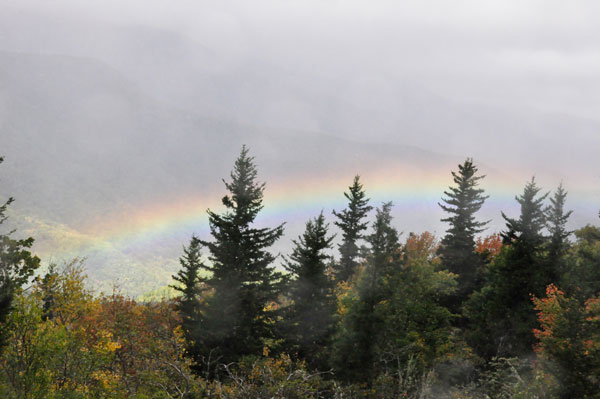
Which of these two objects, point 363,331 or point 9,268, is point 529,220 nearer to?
point 363,331

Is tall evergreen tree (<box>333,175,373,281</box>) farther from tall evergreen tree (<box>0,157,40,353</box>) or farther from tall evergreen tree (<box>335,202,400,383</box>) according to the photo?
tall evergreen tree (<box>0,157,40,353</box>)

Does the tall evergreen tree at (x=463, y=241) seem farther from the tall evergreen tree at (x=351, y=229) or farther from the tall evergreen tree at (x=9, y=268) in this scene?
the tall evergreen tree at (x=9, y=268)

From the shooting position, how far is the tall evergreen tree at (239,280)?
76.1 feet

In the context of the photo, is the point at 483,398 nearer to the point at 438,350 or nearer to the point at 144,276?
the point at 438,350

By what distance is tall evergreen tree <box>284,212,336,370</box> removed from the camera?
25656 mm

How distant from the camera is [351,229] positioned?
43.0m

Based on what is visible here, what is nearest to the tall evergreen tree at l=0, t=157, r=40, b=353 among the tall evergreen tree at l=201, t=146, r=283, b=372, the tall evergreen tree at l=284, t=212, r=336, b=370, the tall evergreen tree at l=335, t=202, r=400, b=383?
the tall evergreen tree at l=201, t=146, r=283, b=372

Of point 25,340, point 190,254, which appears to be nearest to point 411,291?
point 190,254

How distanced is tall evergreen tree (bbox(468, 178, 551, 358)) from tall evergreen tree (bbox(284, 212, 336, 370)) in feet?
36.4

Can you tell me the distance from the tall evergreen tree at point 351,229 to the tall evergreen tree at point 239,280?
16.6 metres

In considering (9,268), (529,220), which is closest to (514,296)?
(529,220)

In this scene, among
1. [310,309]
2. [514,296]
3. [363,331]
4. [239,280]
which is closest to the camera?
[363,331]

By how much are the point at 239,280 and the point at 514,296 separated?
61.2 feet

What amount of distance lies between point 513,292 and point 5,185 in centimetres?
22075
